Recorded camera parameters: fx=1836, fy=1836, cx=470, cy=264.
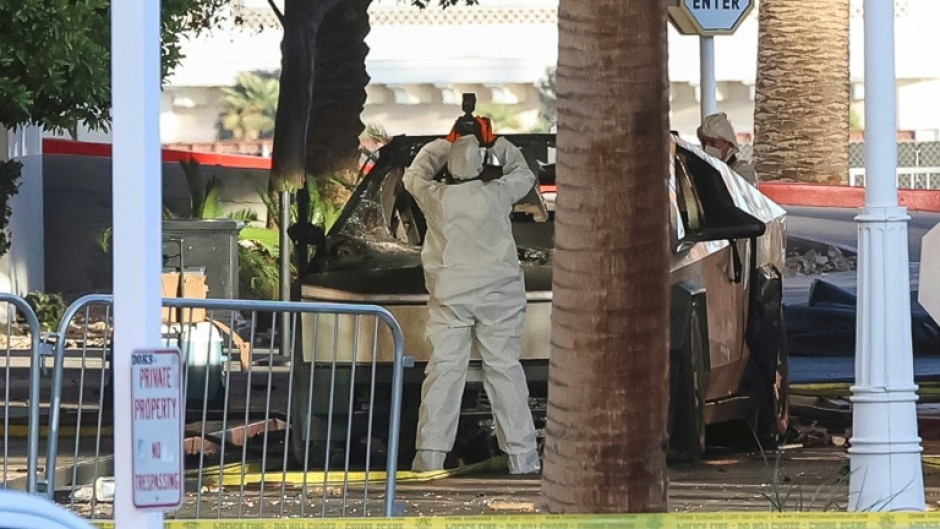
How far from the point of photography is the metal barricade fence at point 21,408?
6566 mm

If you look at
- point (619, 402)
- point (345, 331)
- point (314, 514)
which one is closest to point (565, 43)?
point (619, 402)

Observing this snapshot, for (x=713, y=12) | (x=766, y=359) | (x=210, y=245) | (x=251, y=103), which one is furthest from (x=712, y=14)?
(x=251, y=103)

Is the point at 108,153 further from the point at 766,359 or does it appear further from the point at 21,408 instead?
the point at 766,359

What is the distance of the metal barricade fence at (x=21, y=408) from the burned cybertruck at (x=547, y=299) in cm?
148

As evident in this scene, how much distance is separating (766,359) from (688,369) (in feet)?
4.21

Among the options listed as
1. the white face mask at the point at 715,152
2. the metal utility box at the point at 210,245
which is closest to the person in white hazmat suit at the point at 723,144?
the white face mask at the point at 715,152

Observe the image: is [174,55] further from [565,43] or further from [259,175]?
[259,175]

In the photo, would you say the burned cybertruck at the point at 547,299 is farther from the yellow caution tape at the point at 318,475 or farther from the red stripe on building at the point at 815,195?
the red stripe on building at the point at 815,195

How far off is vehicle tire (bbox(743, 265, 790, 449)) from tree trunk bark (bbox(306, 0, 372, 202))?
950 centimetres

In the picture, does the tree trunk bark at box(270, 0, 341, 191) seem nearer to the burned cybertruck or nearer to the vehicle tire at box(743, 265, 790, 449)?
the burned cybertruck

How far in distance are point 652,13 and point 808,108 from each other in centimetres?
1240

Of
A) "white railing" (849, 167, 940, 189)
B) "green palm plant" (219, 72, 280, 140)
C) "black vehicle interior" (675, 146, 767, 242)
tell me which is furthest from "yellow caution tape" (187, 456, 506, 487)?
"green palm plant" (219, 72, 280, 140)

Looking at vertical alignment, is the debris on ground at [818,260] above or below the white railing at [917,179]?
below

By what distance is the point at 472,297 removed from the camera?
927 centimetres
